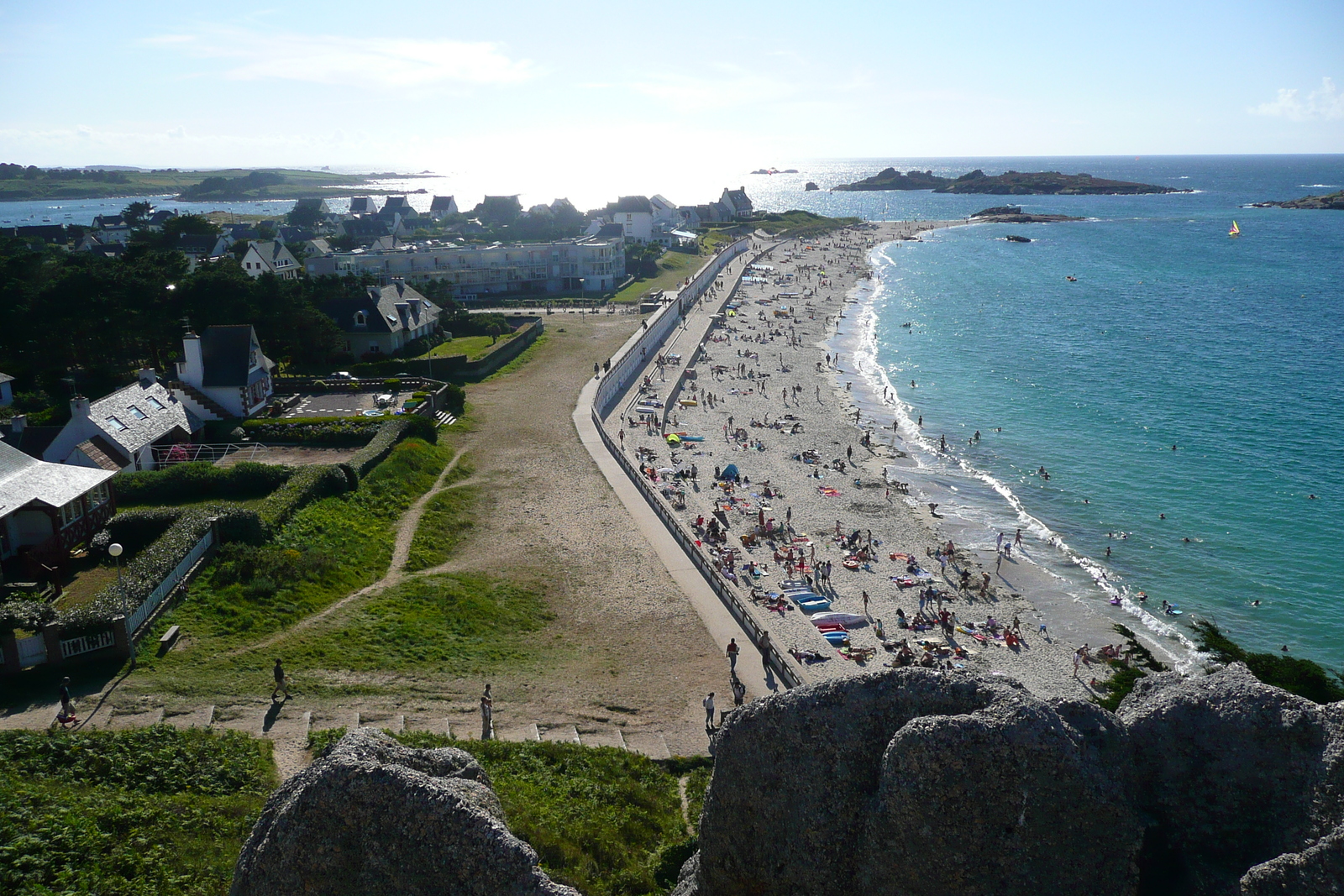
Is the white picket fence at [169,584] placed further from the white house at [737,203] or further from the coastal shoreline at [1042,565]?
the white house at [737,203]

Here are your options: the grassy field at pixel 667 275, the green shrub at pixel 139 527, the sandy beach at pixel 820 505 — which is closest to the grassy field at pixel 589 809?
the sandy beach at pixel 820 505

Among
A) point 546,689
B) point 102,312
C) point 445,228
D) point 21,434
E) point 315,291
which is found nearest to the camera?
point 546,689

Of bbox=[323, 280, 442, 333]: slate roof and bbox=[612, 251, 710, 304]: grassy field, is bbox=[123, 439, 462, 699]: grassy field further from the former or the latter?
bbox=[612, 251, 710, 304]: grassy field

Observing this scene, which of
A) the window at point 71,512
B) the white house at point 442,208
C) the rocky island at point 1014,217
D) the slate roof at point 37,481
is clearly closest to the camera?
the slate roof at point 37,481

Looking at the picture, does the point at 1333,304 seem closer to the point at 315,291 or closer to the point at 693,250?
the point at 693,250

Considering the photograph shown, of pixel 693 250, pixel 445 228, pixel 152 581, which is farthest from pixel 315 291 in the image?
pixel 445 228

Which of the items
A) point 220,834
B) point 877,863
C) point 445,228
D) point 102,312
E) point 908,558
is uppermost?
point 445,228

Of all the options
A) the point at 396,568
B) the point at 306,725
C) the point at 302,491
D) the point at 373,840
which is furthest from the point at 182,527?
the point at 373,840
